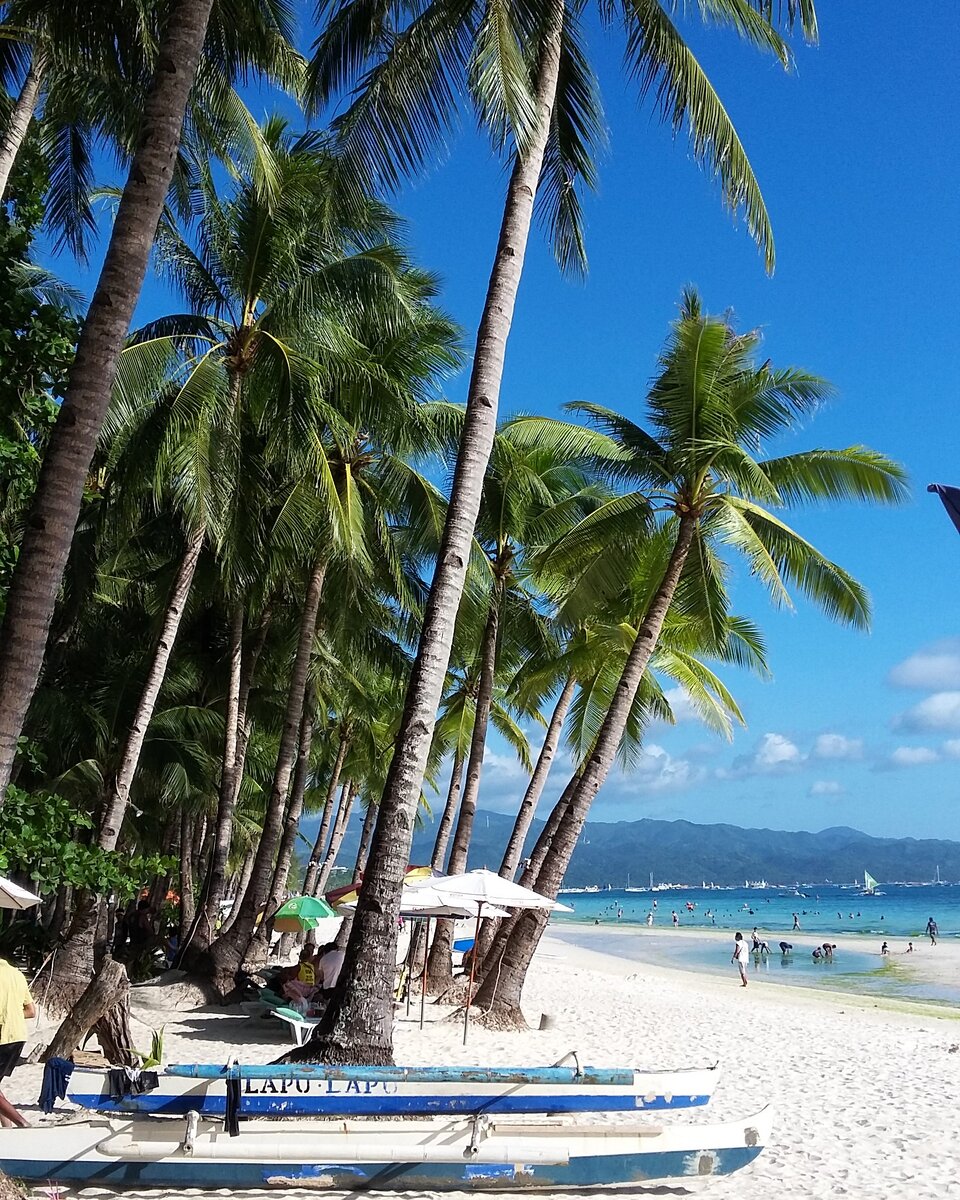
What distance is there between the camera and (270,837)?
16.4 meters

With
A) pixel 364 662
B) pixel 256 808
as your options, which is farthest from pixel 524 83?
pixel 256 808

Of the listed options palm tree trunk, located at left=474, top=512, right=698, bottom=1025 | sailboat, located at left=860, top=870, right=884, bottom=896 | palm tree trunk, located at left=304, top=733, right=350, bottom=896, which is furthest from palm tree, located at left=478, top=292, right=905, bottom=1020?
sailboat, located at left=860, top=870, right=884, bottom=896

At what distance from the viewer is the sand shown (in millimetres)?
7035

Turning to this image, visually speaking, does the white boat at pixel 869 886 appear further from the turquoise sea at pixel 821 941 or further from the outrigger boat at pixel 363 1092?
the outrigger boat at pixel 363 1092

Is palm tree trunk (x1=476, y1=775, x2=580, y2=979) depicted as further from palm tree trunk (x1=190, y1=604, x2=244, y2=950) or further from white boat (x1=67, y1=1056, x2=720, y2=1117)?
white boat (x1=67, y1=1056, x2=720, y2=1117)

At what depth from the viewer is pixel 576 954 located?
4984 centimetres

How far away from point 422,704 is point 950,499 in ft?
13.9

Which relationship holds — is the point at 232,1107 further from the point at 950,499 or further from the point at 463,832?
the point at 463,832

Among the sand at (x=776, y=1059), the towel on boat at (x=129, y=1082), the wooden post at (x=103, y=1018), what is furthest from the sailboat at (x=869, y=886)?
the towel on boat at (x=129, y=1082)

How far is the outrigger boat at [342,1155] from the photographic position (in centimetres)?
578

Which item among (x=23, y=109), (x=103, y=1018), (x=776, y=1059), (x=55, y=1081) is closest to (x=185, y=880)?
(x=776, y=1059)

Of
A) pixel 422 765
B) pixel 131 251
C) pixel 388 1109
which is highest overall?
pixel 131 251

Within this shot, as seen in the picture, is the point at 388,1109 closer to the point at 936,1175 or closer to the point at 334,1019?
the point at 334,1019

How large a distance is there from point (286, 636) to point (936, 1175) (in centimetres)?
1835
